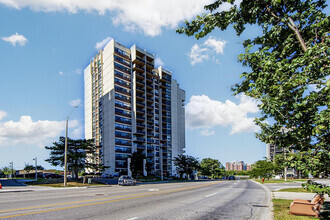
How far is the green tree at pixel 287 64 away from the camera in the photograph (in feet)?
17.6

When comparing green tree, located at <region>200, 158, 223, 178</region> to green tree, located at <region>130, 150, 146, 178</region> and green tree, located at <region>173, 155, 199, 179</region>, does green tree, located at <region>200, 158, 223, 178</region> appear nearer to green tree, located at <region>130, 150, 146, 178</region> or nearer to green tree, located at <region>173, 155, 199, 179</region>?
green tree, located at <region>173, 155, 199, 179</region>

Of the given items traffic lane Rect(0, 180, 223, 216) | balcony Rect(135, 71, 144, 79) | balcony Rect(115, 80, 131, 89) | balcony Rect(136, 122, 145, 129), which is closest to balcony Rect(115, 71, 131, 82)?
balcony Rect(115, 80, 131, 89)

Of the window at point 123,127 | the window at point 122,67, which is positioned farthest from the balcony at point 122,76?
the window at point 123,127

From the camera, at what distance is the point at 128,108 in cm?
8675

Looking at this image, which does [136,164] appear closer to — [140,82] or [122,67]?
[140,82]

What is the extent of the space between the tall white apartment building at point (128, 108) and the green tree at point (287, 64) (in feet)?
231

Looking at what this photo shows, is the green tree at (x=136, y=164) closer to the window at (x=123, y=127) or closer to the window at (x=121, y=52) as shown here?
the window at (x=123, y=127)

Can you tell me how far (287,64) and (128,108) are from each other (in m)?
82.9

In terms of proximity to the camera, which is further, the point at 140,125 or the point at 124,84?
the point at 140,125

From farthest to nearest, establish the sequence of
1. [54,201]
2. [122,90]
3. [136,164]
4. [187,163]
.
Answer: [122,90], [187,163], [136,164], [54,201]

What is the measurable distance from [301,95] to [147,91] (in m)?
91.7

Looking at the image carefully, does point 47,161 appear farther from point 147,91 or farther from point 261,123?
point 147,91

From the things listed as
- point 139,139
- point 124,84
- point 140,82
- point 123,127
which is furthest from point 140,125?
point 140,82

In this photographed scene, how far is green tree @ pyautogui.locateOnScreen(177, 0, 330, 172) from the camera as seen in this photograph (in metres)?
5.36
